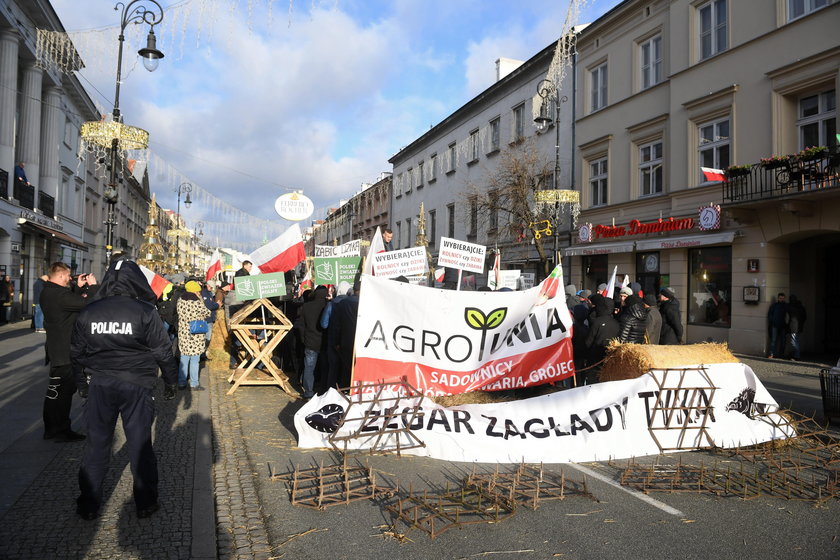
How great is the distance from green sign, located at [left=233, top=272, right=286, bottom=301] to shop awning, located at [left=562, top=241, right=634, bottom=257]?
1367 cm

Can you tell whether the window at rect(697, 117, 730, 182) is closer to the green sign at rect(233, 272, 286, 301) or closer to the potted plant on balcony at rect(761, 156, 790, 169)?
the potted plant on balcony at rect(761, 156, 790, 169)

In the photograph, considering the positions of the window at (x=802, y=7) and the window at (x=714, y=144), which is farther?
the window at (x=714, y=144)

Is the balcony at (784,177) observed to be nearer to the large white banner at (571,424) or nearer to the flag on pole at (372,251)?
the large white banner at (571,424)

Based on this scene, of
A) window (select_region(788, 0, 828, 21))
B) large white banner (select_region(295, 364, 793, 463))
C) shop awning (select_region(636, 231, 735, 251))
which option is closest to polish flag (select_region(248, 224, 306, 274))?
large white banner (select_region(295, 364, 793, 463))

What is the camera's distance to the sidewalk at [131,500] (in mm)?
3828

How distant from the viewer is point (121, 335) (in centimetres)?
427

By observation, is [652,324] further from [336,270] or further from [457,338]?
[336,270]

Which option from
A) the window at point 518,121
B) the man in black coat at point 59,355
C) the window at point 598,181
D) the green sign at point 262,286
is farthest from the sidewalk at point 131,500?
the window at point 518,121

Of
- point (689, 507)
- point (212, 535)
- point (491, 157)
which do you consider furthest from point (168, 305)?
point (491, 157)

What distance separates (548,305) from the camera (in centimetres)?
745

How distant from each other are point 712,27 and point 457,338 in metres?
15.6

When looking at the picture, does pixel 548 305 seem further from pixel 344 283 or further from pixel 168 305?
pixel 168 305

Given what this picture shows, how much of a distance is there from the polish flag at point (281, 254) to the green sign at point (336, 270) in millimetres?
1136

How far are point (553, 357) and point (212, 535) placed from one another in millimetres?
4575
